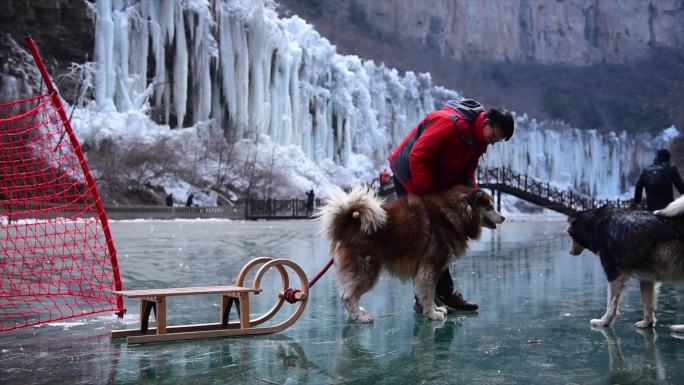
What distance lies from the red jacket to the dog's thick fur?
3.14 feet

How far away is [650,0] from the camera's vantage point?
3462 inches

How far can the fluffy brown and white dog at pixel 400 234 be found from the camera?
162 inches

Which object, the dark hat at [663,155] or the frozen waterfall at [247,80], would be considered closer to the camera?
the dark hat at [663,155]

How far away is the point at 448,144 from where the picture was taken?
450cm

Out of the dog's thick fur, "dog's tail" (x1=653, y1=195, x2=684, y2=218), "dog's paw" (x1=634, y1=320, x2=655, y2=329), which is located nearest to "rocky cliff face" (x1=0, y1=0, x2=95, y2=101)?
the dog's thick fur

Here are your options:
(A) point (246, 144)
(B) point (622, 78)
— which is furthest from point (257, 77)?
(B) point (622, 78)

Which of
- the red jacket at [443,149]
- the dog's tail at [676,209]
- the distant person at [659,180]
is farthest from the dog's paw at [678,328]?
the distant person at [659,180]

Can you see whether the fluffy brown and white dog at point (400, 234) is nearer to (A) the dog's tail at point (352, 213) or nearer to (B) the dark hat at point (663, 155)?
(A) the dog's tail at point (352, 213)

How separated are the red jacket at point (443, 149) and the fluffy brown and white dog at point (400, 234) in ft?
0.69

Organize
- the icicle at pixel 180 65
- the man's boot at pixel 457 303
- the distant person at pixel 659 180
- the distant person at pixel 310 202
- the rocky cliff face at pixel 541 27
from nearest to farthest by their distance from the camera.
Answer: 1. the man's boot at pixel 457 303
2. the distant person at pixel 659 180
3. the icicle at pixel 180 65
4. the distant person at pixel 310 202
5. the rocky cliff face at pixel 541 27

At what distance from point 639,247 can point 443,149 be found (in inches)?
55.5

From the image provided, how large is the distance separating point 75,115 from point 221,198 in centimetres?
890

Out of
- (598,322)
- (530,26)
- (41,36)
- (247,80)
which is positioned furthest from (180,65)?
(530,26)

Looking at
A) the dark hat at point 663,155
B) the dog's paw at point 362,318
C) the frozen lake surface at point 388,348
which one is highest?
the dark hat at point 663,155
